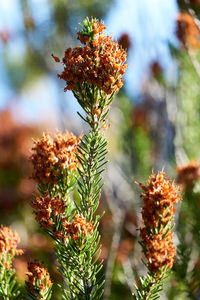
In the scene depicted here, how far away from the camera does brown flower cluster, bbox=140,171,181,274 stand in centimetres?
91

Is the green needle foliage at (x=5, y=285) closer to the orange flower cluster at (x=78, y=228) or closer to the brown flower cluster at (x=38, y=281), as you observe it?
the brown flower cluster at (x=38, y=281)

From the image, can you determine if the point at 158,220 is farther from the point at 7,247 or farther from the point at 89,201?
the point at 7,247

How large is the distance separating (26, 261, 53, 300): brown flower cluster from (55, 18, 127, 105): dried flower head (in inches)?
20.7

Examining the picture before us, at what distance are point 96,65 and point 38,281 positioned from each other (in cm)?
63

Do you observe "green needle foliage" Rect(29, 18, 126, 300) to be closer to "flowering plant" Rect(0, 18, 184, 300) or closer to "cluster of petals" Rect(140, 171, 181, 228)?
"flowering plant" Rect(0, 18, 184, 300)

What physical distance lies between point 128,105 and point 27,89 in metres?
8.80

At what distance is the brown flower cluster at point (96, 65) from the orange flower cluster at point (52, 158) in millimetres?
193

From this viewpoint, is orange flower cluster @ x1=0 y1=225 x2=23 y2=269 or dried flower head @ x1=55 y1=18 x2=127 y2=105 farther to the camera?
orange flower cluster @ x1=0 y1=225 x2=23 y2=269

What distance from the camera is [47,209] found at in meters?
0.94

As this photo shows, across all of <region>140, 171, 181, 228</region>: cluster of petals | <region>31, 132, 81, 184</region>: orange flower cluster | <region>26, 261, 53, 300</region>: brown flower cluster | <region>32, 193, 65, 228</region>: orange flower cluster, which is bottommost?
<region>26, 261, 53, 300</region>: brown flower cluster

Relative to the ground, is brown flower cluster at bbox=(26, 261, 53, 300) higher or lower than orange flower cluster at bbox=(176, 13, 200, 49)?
lower

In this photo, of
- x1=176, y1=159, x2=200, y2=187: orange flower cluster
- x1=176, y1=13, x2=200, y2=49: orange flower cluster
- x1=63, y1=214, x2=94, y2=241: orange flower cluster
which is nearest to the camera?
x1=63, y1=214, x2=94, y2=241: orange flower cluster

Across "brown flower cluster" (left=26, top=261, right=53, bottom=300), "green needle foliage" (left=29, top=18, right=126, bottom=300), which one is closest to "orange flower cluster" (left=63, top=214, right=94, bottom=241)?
"green needle foliage" (left=29, top=18, right=126, bottom=300)

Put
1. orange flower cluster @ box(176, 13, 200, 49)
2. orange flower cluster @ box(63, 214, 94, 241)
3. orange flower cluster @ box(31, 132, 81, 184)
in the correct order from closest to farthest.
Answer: orange flower cluster @ box(63, 214, 94, 241), orange flower cluster @ box(31, 132, 81, 184), orange flower cluster @ box(176, 13, 200, 49)
